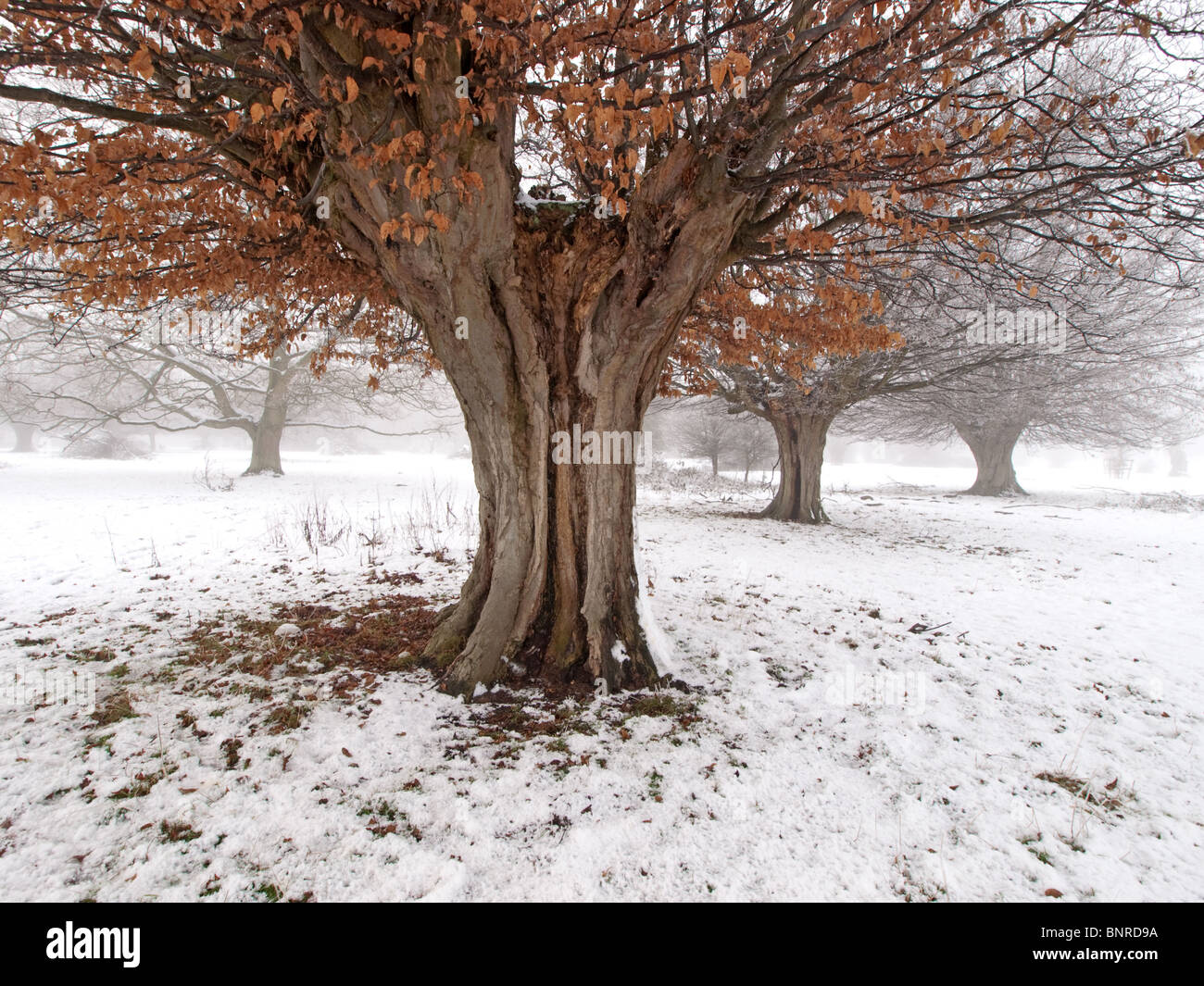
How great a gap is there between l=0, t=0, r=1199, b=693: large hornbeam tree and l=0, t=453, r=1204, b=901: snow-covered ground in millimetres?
A: 902

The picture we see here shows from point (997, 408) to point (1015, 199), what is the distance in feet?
43.1

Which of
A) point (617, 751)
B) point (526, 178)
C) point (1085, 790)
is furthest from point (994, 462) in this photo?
point (617, 751)

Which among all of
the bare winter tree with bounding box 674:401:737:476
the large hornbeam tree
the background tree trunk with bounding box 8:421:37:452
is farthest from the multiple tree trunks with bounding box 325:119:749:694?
the background tree trunk with bounding box 8:421:37:452

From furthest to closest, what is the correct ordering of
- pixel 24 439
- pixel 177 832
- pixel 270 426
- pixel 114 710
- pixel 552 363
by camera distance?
pixel 24 439 < pixel 270 426 < pixel 552 363 < pixel 114 710 < pixel 177 832

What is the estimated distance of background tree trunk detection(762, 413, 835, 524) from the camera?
12367mm

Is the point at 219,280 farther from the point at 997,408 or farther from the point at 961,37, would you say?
the point at 997,408

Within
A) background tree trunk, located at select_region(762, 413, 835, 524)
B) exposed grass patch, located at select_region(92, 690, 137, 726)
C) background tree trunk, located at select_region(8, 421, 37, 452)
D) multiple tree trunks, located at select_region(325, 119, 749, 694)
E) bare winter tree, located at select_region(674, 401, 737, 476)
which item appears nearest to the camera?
exposed grass patch, located at select_region(92, 690, 137, 726)

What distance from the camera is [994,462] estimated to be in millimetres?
20250

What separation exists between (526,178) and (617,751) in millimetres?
4065

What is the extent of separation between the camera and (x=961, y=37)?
102 inches

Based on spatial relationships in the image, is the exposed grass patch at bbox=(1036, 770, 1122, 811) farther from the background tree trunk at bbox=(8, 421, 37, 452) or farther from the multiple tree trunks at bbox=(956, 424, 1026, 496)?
the background tree trunk at bbox=(8, 421, 37, 452)

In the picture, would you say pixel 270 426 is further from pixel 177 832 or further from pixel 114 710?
pixel 177 832

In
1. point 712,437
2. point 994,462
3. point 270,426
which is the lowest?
point 994,462
